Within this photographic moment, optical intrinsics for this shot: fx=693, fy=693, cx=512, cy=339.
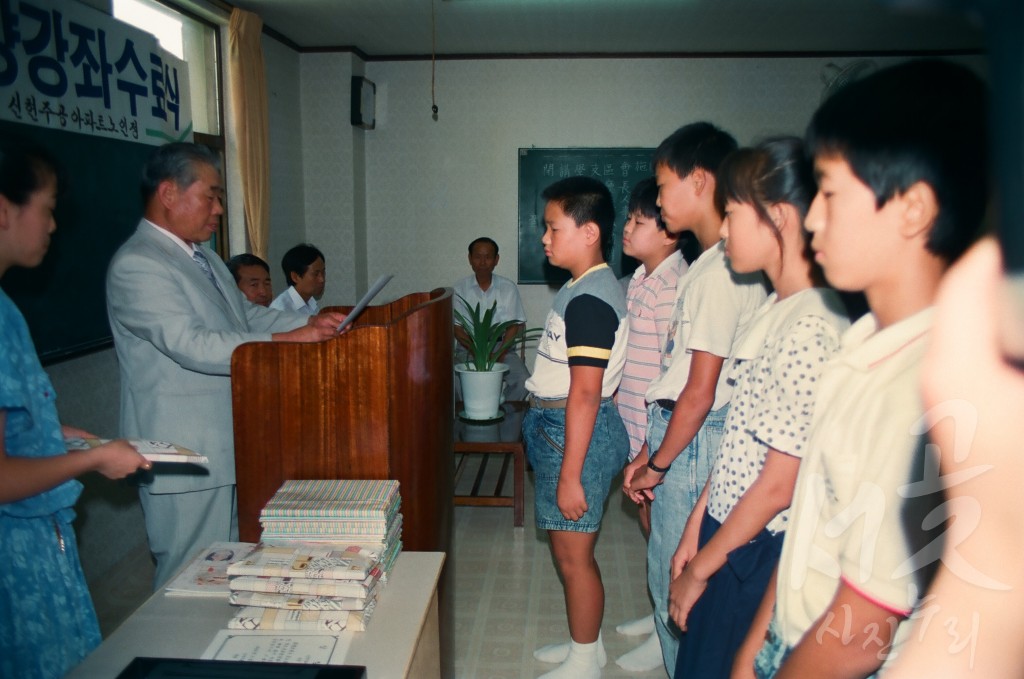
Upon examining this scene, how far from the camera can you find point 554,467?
1923 millimetres

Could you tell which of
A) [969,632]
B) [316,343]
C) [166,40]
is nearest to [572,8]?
[166,40]

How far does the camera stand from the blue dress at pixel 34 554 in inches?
50.4

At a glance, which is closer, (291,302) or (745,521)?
(745,521)

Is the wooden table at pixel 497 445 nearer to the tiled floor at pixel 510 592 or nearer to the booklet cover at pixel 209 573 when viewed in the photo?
the tiled floor at pixel 510 592

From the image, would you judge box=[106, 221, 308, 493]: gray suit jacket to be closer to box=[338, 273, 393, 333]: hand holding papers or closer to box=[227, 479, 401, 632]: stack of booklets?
box=[338, 273, 393, 333]: hand holding papers

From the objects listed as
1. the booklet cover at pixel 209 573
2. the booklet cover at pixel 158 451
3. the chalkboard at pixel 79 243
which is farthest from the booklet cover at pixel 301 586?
the chalkboard at pixel 79 243

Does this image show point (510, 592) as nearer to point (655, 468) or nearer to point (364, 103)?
point (655, 468)

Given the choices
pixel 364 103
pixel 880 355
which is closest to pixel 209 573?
pixel 880 355

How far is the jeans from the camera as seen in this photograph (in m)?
1.65

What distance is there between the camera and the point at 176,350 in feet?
5.62

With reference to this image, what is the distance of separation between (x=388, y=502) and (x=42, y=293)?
6.49 feet

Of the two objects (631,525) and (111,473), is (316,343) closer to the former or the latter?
(111,473)

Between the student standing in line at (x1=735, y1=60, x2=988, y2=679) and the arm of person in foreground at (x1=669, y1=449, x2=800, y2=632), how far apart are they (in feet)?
0.88

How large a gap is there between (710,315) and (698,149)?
16.3 inches
